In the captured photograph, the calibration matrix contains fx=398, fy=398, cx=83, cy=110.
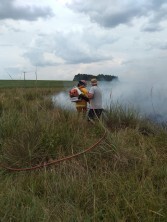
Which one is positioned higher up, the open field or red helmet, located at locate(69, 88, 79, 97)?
red helmet, located at locate(69, 88, 79, 97)

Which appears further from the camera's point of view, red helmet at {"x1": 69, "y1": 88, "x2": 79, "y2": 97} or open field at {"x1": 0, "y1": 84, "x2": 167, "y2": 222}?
red helmet at {"x1": 69, "y1": 88, "x2": 79, "y2": 97}

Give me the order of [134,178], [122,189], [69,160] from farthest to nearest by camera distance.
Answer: [69,160] < [134,178] < [122,189]

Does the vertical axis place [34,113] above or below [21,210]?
above

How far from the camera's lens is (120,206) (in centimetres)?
441

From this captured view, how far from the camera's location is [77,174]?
18.5ft

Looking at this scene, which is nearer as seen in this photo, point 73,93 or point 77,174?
point 77,174

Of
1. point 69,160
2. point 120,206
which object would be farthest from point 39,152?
point 120,206

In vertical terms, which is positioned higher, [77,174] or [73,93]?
[73,93]

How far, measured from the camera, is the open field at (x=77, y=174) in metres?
4.25

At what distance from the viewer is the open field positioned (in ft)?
13.9

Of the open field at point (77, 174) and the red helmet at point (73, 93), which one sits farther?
the red helmet at point (73, 93)

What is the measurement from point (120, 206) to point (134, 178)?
81 centimetres

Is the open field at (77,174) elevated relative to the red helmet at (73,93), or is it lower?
lower

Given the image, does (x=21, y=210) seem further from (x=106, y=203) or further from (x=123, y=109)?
(x=123, y=109)
